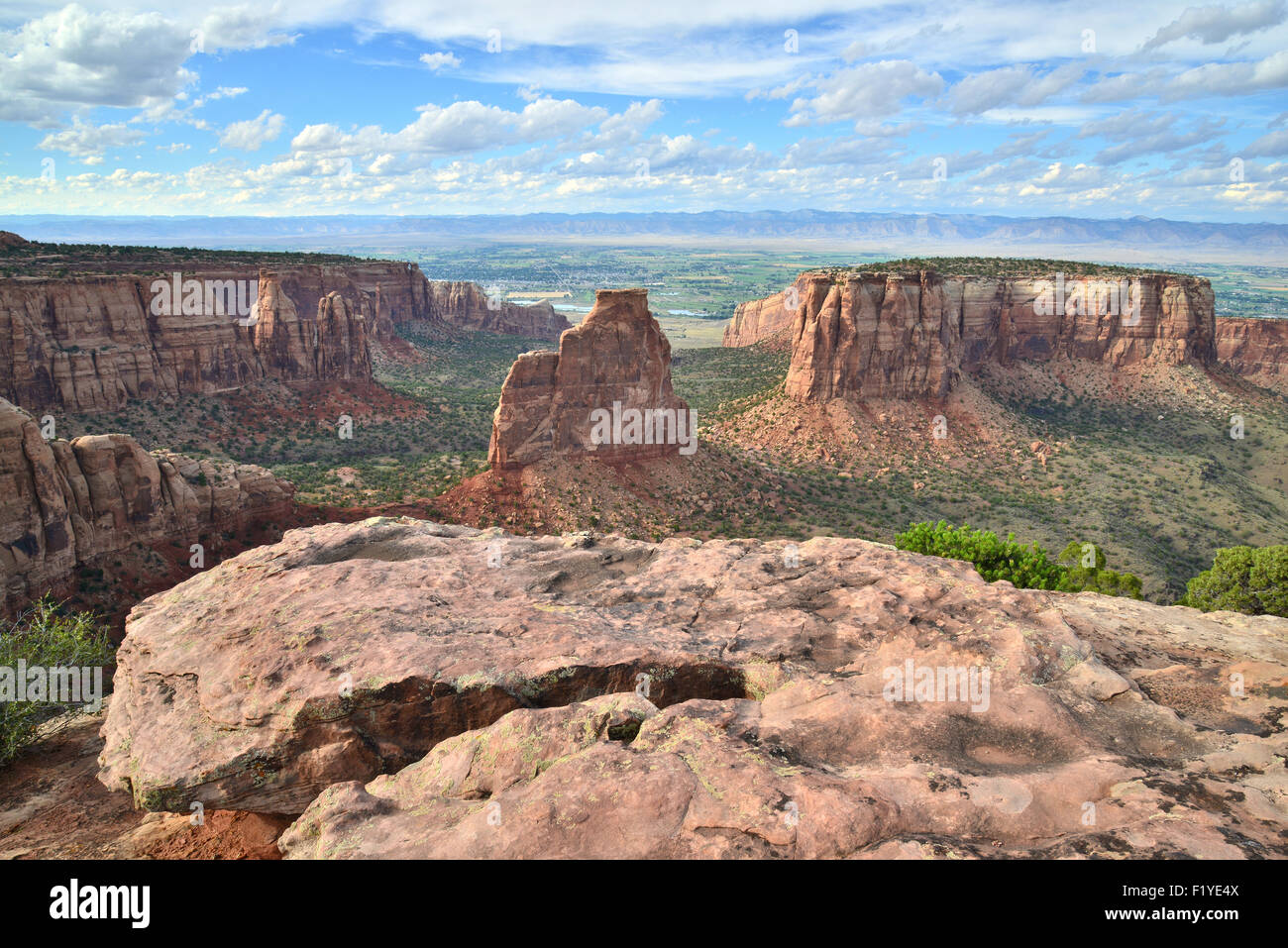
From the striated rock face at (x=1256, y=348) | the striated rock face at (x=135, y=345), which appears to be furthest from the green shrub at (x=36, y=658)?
the striated rock face at (x=1256, y=348)

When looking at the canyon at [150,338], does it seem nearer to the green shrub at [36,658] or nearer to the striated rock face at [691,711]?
the green shrub at [36,658]

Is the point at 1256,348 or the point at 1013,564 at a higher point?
the point at 1256,348

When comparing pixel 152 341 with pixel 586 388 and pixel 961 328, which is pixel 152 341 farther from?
pixel 961 328

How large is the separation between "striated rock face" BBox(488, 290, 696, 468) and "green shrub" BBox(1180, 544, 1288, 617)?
3372 cm

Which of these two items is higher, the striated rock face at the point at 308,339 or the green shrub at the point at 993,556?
the striated rock face at the point at 308,339

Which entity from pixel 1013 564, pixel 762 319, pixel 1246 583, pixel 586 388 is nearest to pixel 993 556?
pixel 1013 564

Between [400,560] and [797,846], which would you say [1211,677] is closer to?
[797,846]

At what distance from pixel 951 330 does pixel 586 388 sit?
154 feet

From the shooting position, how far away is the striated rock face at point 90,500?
28688mm

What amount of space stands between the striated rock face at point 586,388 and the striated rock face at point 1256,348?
10531cm

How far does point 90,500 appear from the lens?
32.2m

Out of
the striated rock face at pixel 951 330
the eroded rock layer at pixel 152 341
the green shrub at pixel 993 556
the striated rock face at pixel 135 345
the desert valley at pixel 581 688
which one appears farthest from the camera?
the striated rock face at pixel 951 330

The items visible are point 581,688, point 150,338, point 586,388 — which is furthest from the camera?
point 150,338

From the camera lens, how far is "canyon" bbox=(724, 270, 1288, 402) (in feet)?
234
